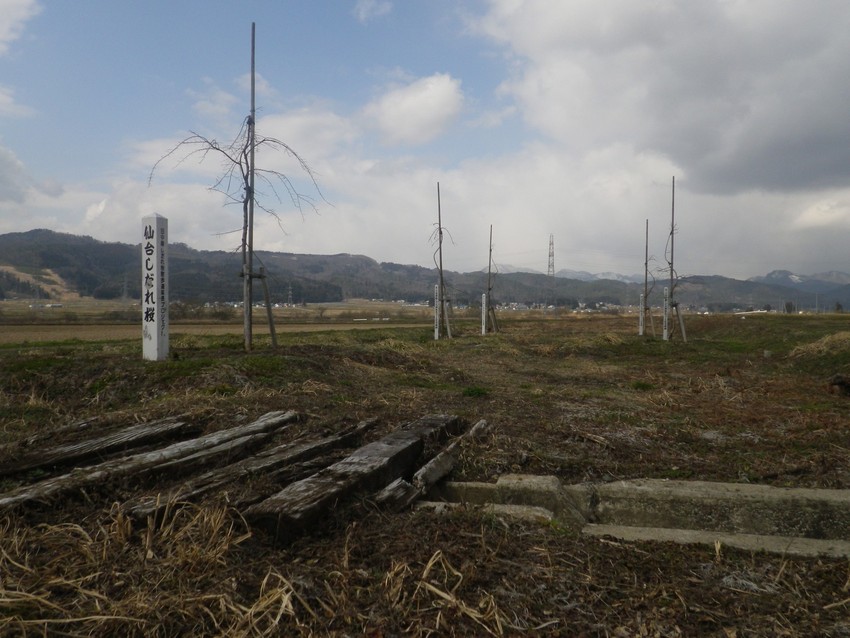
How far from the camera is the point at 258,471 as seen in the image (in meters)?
4.09

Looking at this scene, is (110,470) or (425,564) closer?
(425,564)

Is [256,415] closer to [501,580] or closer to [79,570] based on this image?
[79,570]

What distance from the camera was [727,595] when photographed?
9.54 feet

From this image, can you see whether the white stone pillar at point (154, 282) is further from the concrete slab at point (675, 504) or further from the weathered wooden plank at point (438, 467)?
the concrete slab at point (675, 504)

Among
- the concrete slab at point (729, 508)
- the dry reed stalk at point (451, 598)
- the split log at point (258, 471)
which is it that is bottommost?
the concrete slab at point (729, 508)

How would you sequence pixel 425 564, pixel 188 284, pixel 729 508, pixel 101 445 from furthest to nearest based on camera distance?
pixel 188 284 → pixel 101 445 → pixel 729 508 → pixel 425 564

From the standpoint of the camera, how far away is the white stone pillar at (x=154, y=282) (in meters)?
9.61

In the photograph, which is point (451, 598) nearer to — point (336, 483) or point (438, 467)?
point (336, 483)

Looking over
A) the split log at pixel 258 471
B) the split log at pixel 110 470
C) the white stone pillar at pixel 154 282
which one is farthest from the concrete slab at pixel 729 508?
the white stone pillar at pixel 154 282

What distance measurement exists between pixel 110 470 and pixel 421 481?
2.23 meters

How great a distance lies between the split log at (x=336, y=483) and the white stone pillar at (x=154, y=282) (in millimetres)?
6206

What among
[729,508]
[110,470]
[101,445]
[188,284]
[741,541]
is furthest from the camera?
[188,284]

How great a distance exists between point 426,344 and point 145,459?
16601 millimetres

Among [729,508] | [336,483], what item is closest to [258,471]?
[336,483]
